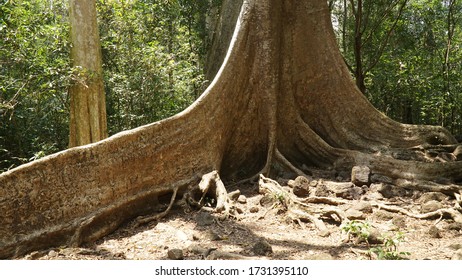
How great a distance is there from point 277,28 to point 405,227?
3095 mm

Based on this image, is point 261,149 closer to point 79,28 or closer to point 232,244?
point 232,244

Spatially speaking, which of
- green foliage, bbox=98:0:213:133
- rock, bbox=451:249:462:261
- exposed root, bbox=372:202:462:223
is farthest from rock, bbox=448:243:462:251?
green foliage, bbox=98:0:213:133

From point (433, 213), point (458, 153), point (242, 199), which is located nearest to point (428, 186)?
point (433, 213)

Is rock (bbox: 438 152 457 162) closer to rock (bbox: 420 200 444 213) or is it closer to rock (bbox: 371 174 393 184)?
rock (bbox: 371 174 393 184)

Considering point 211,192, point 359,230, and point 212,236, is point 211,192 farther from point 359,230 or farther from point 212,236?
point 359,230

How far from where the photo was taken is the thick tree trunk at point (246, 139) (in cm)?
360

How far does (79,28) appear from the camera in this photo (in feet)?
20.1

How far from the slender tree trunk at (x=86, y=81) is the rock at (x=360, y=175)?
3448 millimetres

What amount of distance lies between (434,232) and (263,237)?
4.71ft

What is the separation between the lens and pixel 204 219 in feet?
13.3

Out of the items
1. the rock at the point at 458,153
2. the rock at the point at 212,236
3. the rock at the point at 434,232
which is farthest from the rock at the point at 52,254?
the rock at the point at 458,153

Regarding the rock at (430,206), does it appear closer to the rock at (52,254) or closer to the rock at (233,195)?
the rock at (233,195)

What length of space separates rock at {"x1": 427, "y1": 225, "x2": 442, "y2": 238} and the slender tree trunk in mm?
4339

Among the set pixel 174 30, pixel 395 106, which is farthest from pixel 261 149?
pixel 395 106
